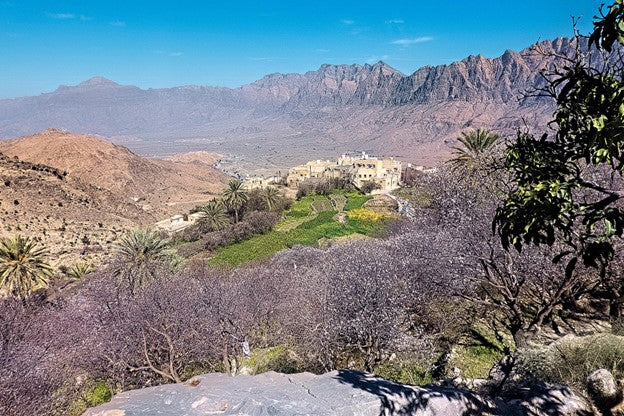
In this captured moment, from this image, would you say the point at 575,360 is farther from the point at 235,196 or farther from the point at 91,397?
the point at 235,196

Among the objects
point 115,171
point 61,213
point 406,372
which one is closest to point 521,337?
point 406,372

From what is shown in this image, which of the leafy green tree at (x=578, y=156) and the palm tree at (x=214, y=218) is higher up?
the leafy green tree at (x=578, y=156)

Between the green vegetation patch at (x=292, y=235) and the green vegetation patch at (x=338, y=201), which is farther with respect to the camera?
the green vegetation patch at (x=338, y=201)

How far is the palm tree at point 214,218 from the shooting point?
4838 cm

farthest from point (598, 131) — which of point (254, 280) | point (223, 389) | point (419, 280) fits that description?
point (254, 280)

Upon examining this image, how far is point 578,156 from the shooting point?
13.0 ft

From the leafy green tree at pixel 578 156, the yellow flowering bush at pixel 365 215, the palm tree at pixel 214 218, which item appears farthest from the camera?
the palm tree at pixel 214 218

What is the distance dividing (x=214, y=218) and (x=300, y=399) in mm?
44203

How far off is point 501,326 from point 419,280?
314cm

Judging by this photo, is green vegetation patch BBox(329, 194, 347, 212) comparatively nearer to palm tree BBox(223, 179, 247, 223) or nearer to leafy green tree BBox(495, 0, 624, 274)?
palm tree BBox(223, 179, 247, 223)

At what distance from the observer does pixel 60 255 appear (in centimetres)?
4791

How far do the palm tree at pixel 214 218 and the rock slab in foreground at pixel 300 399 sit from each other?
1684 inches

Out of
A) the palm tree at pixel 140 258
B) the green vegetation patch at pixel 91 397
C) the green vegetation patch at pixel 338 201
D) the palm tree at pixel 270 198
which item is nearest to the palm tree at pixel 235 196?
the palm tree at pixel 270 198

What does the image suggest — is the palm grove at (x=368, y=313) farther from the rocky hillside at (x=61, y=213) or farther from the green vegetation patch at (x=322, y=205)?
the rocky hillside at (x=61, y=213)
